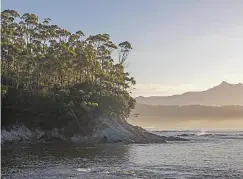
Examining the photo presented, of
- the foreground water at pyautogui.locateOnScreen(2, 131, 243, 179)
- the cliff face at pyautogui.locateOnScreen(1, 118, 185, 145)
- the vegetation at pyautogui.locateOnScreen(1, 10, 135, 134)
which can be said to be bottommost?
the foreground water at pyautogui.locateOnScreen(2, 131, 243, 179)

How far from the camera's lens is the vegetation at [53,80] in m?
96.4

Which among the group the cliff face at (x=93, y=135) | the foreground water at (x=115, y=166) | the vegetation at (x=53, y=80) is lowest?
the foreground water at (x=115, y=166)

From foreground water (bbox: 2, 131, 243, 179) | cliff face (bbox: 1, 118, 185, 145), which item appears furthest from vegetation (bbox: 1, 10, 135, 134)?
foreground water (bbox: 2, 131, 243, 179)

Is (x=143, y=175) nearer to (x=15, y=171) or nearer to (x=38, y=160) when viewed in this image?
(x=15, y=171)

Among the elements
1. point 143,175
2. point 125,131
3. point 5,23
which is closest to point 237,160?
point 143,175

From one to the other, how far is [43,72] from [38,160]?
51.7 meters

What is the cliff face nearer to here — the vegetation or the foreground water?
the vegetation

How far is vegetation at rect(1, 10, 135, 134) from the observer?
9644 centimetres

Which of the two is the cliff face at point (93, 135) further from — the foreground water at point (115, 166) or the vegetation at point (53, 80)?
the foreground water at point (115, 166)

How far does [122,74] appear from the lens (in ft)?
391

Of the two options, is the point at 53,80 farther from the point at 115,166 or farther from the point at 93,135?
the point at 115,166

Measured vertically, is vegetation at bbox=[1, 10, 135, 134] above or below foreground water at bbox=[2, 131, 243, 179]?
above

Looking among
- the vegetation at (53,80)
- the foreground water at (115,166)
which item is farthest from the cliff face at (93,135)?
the foreground water at (115,166)

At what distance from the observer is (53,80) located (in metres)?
110
